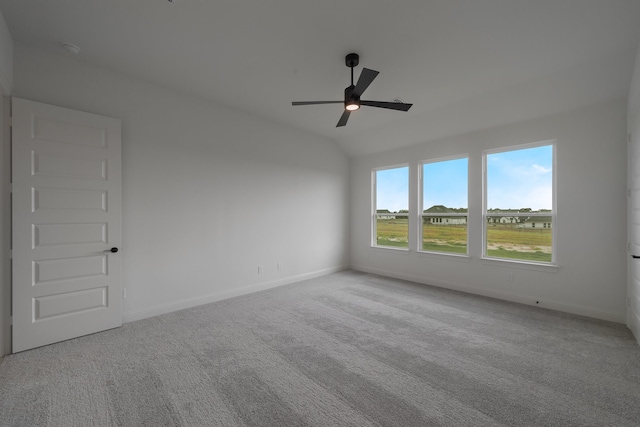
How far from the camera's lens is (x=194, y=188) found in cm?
392

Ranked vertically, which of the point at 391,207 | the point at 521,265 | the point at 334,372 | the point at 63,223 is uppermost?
the point at 391,207

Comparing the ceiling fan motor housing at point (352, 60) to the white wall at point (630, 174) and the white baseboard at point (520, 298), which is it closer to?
the white wall at point (630, 174)

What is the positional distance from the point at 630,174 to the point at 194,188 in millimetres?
5434

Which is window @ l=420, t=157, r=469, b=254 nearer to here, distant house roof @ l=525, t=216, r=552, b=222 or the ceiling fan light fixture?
distant house roof @ l=525, t=216, r=552, b=222

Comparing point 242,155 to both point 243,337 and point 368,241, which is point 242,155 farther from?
point 368,241

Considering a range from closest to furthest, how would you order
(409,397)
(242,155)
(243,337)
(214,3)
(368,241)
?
(409,397) → (214,3) → (243,337) → (242,155) → (368,241)

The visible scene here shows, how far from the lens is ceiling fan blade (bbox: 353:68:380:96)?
231 cm

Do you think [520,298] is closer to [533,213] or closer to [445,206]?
[533,213]

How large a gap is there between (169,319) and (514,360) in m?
3.76

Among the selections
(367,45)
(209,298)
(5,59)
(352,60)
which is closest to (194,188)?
(209,298)

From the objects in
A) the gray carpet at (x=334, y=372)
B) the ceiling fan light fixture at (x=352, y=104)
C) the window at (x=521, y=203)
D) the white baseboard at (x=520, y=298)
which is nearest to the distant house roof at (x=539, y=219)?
the window at (x=521, y=203)

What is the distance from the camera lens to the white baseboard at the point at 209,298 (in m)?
3.40

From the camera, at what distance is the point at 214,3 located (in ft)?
7.19

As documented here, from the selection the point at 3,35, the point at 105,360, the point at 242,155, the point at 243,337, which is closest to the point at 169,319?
the point at 105,360
